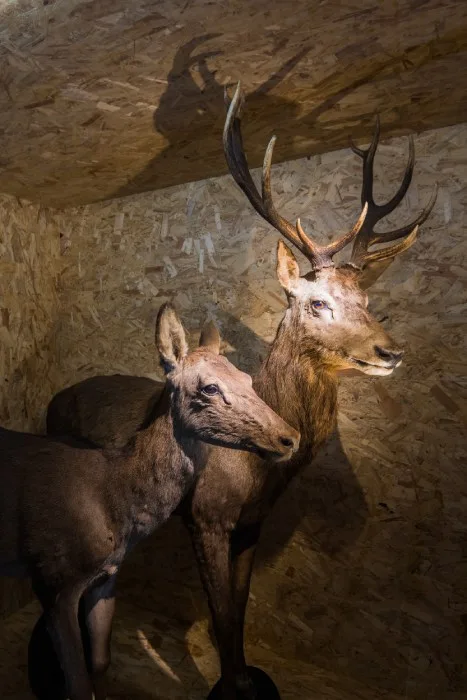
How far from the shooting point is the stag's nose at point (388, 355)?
1984mm

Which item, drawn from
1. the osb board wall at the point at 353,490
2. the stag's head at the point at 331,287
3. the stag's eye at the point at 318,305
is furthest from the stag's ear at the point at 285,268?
the osb board wall at the point at 353,490

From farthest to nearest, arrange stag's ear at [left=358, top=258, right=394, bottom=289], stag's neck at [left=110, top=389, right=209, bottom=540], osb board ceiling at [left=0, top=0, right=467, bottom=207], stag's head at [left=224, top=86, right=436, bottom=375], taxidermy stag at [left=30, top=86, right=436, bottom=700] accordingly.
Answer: stag's ear at [left=358, top=258, right=394, bottom=289]
taxidermy stag at [left=30, top=86, right=436, bottom=700]
stag's head at [left=224, top=86, right=436, bottom=375]
stag's neck at [left=110, top=389, right=209, bottom=540]
osb board ceiling at [left=0, top=0, right=467, bottom=207]

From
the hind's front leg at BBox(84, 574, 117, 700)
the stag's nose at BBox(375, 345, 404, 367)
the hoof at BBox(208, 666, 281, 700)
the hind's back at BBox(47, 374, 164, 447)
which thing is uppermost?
the stag's nose at BBox(375, 345, 404, 367)

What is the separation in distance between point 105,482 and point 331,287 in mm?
1178

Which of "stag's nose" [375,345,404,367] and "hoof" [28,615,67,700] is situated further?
"hoof" [28,615,67,700]

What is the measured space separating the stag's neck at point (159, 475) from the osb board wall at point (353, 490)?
3.50 feet

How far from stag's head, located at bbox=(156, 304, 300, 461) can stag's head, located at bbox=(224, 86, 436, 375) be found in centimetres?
41

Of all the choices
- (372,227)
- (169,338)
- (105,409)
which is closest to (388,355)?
(372,227)

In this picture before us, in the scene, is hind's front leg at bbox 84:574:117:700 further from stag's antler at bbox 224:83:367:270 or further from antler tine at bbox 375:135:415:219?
antler tine at bbox 375:135:415:219

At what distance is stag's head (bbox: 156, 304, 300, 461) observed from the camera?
177cm

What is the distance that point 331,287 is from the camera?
2180mm

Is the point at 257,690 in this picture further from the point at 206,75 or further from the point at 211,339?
the point at 206,75

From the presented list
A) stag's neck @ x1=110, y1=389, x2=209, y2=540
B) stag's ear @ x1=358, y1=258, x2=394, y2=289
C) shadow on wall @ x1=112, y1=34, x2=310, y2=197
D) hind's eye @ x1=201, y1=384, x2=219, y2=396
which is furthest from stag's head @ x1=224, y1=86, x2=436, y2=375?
stag's neck @ x1=110, y1=389, x2=209, y2=540

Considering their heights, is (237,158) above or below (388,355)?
above
